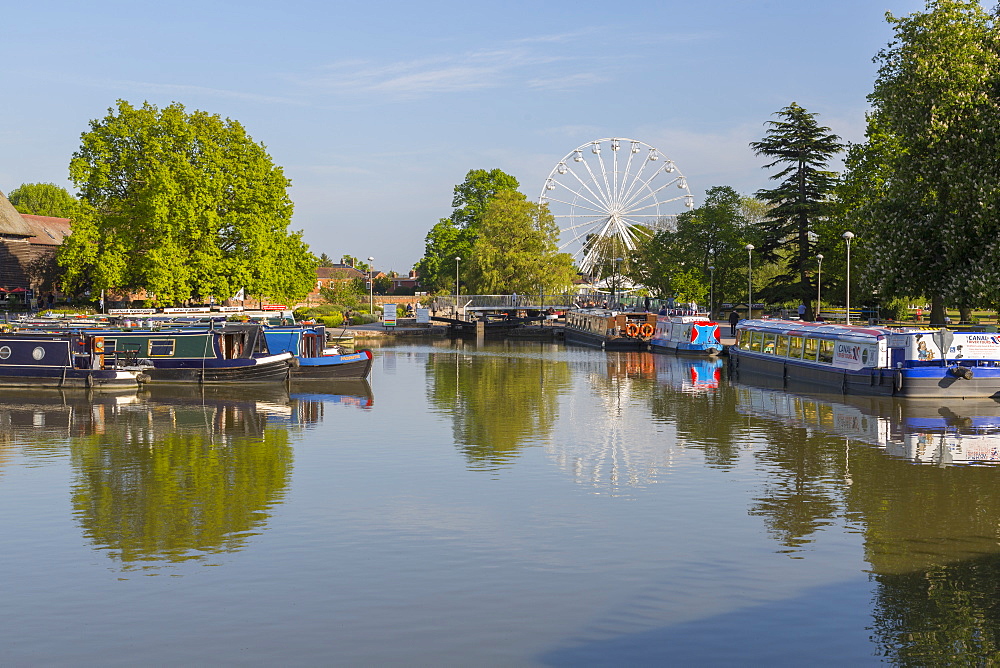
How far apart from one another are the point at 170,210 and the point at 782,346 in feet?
136

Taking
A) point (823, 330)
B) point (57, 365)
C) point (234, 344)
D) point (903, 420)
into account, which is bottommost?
point (903, 420)

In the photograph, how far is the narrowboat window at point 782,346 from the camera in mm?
48844

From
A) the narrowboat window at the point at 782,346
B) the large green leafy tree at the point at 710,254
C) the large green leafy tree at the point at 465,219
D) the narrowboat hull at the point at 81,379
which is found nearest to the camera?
the narrowboat hull at the point at 81,379

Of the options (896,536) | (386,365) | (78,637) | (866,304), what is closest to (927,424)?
(896,536)

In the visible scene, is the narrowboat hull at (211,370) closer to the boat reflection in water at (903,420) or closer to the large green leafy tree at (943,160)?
the boat reflection in water at (903,420)

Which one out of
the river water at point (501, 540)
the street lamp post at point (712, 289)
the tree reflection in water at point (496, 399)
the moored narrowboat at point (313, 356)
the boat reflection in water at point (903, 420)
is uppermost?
the street lamp post at point (712, 289)

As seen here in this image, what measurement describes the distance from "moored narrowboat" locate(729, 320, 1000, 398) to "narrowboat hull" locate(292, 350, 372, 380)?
18734 mm

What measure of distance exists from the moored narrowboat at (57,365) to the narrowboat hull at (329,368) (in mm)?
6772

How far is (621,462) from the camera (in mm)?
26234

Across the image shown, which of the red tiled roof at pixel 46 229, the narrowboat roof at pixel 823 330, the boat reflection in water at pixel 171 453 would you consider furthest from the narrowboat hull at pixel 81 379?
the red tiled roof at pixel 46 229

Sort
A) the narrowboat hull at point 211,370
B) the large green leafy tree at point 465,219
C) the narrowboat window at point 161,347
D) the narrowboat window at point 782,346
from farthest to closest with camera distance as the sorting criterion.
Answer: the large green leafy tree at point 465,219, the narrowboat window at point 782,346, the narrowboat window at point 161,347, the narrowboat hull at point 211,370

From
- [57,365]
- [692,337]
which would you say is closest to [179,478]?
[57,365]

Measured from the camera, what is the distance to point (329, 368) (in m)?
46.0

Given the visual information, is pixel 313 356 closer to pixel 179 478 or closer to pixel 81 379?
pixel 81 379
